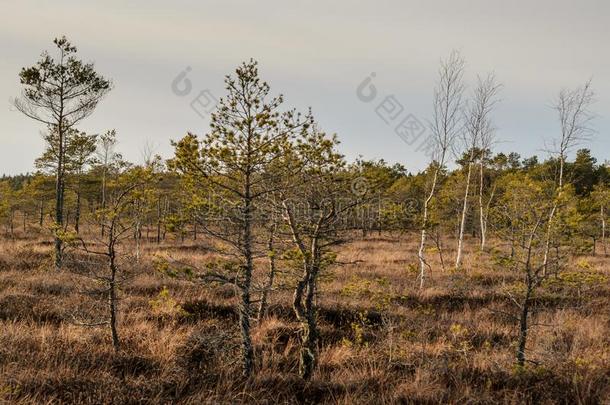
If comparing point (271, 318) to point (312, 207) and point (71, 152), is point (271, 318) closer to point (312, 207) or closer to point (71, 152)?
point (312, 207)

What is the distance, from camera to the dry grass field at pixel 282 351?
3912 mm

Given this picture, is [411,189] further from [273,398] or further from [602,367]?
[273,398]

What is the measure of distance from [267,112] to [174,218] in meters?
1.63

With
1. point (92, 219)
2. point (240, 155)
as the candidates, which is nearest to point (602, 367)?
Result: point (240, 155)

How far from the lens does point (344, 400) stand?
380 cm

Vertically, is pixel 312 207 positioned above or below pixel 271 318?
above

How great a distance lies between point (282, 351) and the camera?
659cm

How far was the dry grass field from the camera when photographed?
391 cm

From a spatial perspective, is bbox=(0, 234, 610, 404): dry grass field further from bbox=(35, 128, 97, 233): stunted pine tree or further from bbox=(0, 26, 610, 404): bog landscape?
bbox=(35, 128, 97, 233): stunted pine tree
